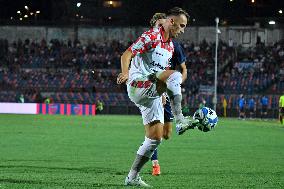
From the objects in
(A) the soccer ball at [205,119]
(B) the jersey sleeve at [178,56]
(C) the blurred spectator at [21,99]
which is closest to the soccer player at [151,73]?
(A) the soccer ball at [205,119]

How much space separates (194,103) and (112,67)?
10134 mm

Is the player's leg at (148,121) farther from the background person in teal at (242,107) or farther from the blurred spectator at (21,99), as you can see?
the blurred spectator at (21,99)

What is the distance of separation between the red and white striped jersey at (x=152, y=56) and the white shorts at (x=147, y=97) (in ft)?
0.42

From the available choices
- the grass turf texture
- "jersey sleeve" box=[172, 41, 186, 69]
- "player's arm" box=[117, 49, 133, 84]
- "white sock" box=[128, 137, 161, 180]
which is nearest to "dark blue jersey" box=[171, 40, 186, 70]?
"jersey sleeve" box=[172, 41, 186, 69]

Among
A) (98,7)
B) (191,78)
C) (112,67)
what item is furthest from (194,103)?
(98,7)

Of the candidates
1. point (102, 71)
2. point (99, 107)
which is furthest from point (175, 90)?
point (102, 71)

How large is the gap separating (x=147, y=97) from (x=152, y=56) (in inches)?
22.8

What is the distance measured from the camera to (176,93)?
956cm

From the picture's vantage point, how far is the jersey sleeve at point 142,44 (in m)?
9.77

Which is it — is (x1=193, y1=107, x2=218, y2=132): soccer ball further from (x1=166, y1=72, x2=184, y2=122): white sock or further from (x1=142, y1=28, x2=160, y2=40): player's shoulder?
(x1=142, y1=28, x2=160, y2=40): player's shoulder

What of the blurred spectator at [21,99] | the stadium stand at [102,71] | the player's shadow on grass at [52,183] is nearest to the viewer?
the player's shadow on grass at [52,183]

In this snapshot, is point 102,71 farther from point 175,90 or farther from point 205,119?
point 175,90

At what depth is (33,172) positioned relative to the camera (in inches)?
484

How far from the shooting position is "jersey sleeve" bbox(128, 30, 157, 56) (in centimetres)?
977
